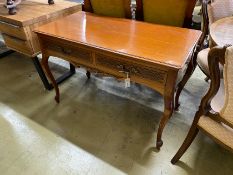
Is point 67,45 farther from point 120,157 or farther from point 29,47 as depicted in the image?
point 120,157

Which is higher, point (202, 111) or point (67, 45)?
point (67, 45)

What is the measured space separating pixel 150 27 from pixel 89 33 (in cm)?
43

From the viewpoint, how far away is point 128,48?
114 cm

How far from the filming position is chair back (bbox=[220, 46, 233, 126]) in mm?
723

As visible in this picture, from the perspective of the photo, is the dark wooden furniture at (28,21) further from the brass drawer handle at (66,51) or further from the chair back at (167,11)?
the chair back at (167,11)

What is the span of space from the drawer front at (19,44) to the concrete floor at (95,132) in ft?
1.43

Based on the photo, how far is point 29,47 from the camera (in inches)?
65.4

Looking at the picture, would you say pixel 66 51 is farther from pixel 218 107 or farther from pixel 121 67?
pixel 218 107

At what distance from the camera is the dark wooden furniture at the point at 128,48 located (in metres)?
1.06

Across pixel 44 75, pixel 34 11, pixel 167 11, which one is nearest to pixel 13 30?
pixel 34 11

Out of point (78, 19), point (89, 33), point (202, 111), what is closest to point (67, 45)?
point (89, 33)

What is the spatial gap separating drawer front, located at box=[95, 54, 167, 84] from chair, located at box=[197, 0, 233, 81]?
526 millimetres

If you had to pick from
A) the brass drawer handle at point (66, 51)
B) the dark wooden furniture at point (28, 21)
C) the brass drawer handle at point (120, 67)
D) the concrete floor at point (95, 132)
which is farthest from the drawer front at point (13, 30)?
the brass drawer handle at point (120, 67)

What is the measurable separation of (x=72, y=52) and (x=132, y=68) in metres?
0.46
